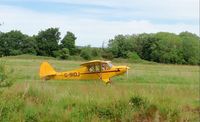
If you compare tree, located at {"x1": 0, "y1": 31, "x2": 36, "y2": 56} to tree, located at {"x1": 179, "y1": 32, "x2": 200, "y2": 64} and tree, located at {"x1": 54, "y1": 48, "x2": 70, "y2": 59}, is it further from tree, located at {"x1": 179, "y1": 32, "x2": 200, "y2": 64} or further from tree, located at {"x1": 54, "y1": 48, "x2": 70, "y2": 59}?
tree, located at {"x1": 179, "y1": 32, "x2": 200, "y2": 64}

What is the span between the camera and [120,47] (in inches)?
3728

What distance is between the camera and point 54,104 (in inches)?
573

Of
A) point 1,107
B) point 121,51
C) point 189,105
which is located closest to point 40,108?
point 1,107

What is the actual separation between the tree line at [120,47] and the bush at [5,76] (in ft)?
216

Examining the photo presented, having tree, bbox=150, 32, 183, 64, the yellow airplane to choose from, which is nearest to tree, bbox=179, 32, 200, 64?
tree, bbox=150, 32, 183, 64

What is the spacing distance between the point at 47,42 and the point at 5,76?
3063 inches

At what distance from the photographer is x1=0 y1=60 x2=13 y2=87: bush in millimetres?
12050

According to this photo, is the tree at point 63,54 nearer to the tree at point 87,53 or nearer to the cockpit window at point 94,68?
the tree at point 87,53

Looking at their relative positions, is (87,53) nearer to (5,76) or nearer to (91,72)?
(91,72)

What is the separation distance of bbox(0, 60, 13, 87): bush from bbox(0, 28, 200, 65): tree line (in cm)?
6580

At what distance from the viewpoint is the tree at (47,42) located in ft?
293

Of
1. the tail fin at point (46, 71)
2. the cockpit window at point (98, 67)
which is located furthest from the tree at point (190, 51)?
the cockpit window at point (98, 67)

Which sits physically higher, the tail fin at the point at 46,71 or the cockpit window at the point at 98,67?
the cockpit window at the point at 98,67

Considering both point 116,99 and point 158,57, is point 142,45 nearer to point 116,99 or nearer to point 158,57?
point 158,57
